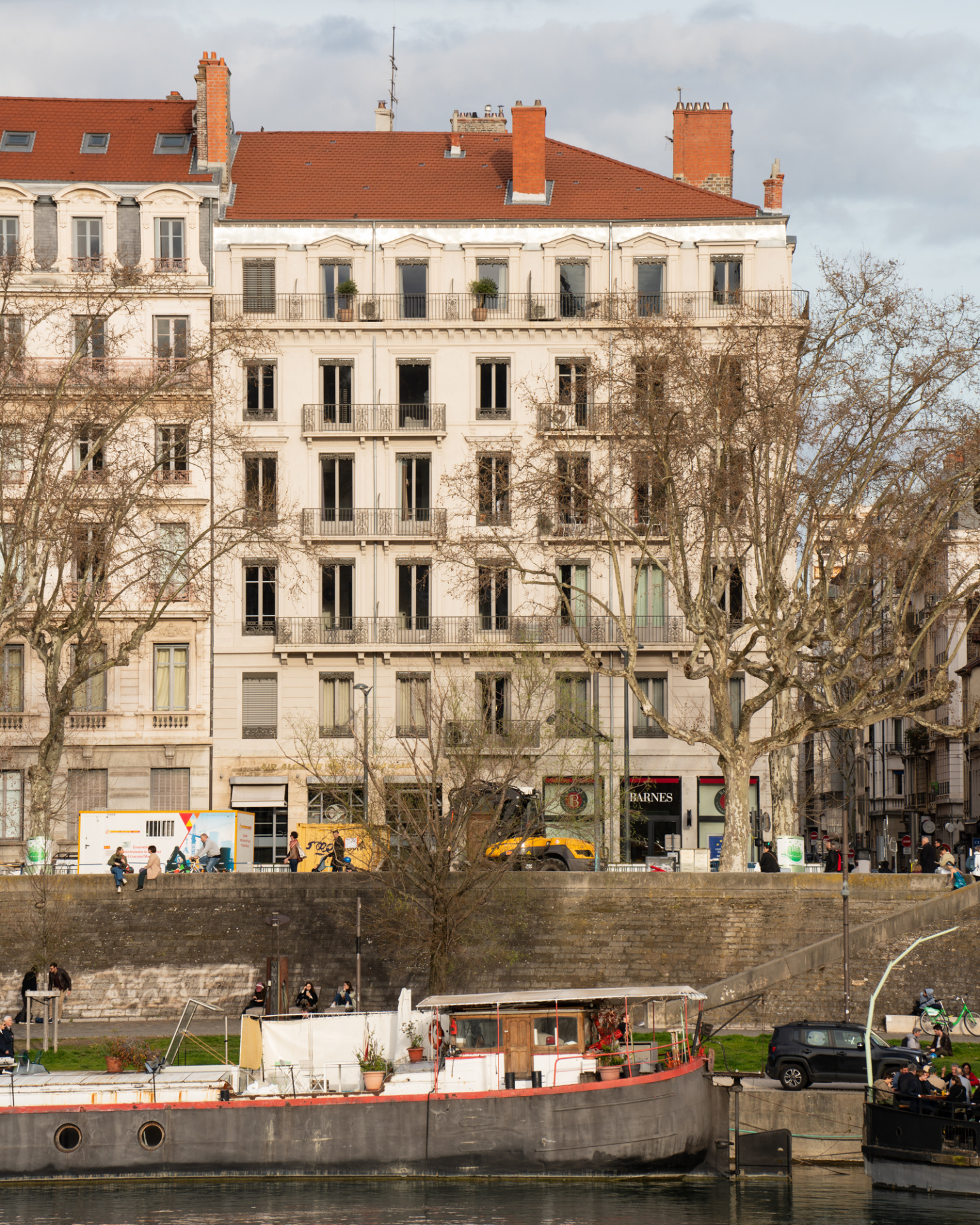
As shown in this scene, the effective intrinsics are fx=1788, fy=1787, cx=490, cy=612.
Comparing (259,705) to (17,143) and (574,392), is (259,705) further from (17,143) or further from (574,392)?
(17,143)

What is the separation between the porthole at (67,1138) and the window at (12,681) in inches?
1112

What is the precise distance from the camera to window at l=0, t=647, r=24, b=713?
6012 centimetres

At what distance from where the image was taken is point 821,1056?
35875 millimetres

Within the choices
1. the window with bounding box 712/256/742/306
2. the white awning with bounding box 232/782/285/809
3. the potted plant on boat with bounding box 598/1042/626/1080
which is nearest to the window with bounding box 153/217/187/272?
the white awning with bounding box 232/782/285/809

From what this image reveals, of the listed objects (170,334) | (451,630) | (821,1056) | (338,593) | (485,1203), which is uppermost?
(170,334)

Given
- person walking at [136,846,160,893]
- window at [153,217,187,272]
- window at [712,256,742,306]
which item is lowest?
person walking at [136,846,160,893]

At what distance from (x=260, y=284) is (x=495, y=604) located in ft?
46.4

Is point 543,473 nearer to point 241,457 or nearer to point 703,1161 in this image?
point 241,457

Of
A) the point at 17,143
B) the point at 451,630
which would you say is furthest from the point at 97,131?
the point at 451,630

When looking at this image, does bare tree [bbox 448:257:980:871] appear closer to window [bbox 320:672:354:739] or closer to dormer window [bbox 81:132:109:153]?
window [bbox 320:672:354:739]

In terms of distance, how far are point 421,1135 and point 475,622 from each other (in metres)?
30.0

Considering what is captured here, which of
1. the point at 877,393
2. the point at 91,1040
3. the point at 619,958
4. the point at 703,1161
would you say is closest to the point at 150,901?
the point at 91,1040

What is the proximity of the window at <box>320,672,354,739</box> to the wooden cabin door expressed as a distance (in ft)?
92.9

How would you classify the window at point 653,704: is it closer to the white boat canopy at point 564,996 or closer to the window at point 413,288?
the window at point 413,288
